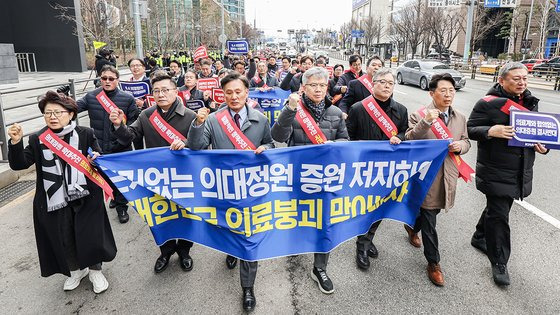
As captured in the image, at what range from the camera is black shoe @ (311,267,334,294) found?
3.26 metres

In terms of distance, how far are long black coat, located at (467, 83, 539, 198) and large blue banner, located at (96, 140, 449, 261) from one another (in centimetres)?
47

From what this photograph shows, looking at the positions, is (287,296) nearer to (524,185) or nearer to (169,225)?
(169,225)

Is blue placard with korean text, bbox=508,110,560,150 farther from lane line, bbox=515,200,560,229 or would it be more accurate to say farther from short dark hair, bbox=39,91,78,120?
short dark hair, bbox=39,91,78,120

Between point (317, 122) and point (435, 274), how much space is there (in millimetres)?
1704

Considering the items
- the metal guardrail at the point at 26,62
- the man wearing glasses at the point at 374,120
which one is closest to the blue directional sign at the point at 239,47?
the man wearing glasses at the point at 374,120

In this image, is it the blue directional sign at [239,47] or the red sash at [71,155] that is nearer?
the red sash at [71,155]

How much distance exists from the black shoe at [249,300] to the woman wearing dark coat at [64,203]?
122 centimetres

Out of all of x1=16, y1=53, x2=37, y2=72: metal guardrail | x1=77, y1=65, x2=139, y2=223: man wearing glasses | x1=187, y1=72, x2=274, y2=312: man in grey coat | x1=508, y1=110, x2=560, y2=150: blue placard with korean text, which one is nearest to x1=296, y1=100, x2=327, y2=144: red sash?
x1=187, y1=72, x2=274, y2=312: man in grey coat

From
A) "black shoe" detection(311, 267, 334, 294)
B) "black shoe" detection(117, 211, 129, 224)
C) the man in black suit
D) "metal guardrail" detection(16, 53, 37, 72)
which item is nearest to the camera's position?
"black shoe" detection(311, 267, 334, 294)

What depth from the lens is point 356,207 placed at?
10.8 feet

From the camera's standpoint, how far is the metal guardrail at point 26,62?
24.4 meters

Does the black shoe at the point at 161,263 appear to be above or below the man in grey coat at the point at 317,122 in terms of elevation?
below

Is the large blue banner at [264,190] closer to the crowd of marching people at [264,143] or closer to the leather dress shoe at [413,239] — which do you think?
the crowd of marching people at [264,143]

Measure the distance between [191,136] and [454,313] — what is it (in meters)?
2.49
